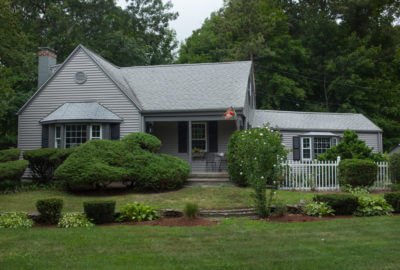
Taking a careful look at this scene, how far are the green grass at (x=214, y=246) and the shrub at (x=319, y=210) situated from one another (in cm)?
89

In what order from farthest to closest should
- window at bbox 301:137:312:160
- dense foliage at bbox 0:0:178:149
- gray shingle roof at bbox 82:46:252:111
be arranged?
dense foliage at bbox 0:0:178:149, window at bbox 301:137:312:160, gray shingle roof at bbox 82:46:252:111

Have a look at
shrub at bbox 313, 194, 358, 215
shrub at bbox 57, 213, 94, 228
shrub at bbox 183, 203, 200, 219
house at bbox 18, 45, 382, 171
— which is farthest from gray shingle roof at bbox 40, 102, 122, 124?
shrub at bbox 313, 194, 358, 215

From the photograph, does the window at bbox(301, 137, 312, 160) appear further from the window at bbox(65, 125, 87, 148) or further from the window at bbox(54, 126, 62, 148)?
the window at bbox(54, 126, 62, 148)

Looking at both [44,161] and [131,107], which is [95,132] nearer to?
[131,107]

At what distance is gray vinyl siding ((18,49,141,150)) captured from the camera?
1850 centimetres

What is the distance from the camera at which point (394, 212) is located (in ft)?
37.6

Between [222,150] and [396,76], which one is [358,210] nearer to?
[222,150]

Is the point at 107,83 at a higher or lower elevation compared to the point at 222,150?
higher

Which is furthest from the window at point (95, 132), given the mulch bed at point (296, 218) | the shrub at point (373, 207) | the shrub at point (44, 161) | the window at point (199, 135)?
the shrub at point (373, 207)


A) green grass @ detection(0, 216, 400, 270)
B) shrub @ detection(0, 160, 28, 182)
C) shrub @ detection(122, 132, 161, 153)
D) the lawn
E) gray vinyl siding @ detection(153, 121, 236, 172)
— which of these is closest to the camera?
green grass @ detection(0, 216, 400, 270)

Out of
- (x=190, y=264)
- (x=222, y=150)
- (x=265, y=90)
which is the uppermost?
(x=265, y=90)

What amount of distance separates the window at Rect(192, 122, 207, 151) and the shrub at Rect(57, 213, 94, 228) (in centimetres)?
1028

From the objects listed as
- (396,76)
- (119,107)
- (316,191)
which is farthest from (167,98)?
(396,76)

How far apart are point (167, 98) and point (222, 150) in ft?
11.7
